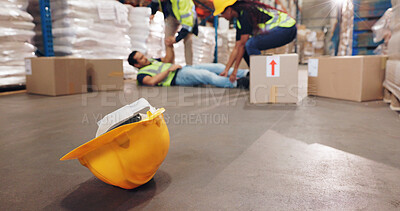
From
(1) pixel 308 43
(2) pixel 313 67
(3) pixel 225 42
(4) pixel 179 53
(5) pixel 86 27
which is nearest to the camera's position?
(2) pixel 313 67

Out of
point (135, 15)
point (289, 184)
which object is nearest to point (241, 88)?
point (135, 15)

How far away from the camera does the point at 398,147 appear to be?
122 cm

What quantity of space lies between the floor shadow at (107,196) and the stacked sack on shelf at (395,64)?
5.62 ft

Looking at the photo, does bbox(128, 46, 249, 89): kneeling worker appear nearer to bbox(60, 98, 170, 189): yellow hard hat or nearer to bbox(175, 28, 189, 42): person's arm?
bbox(175, 28, 189, 42): person's arm

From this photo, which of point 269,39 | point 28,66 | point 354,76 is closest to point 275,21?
point 269,39

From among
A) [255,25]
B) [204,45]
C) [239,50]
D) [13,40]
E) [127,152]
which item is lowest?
[127,152]

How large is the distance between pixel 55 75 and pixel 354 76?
9.14ft

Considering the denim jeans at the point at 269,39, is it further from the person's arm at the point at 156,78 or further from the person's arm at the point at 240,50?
the person's arm at the point at 156,78

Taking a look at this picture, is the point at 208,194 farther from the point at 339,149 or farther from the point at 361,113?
the point at 361,113

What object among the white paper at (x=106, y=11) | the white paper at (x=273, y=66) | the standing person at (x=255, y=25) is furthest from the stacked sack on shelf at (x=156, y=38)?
the white paper at (x=273, y=66)

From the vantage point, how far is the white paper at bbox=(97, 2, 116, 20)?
3.92 m

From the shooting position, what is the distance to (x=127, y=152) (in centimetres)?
75

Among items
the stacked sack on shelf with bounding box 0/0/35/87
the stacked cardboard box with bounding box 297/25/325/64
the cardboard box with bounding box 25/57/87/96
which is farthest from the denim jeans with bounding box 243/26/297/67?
the stacked cardboard box with bounding box 297/25/325/64

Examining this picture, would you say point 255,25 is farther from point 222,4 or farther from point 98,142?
point 98,142
